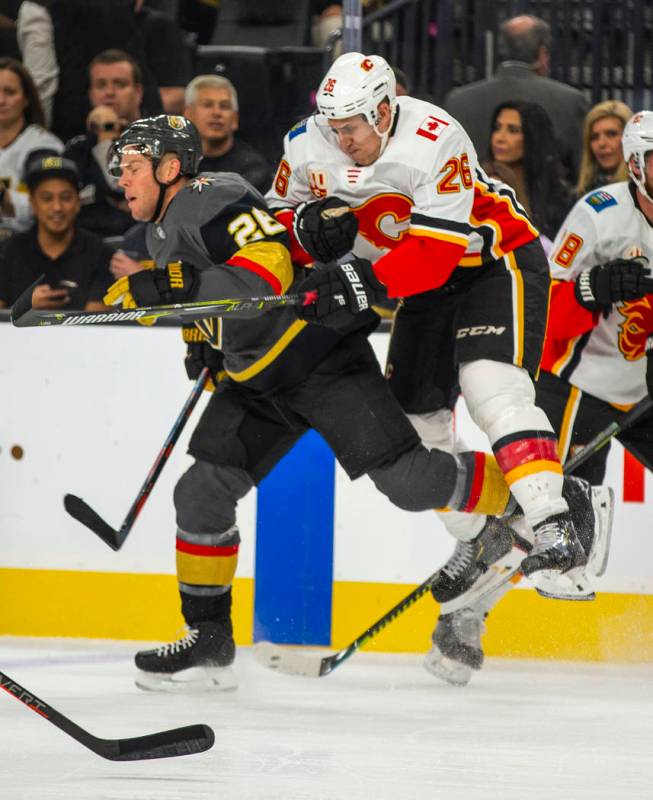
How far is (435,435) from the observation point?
3.58 m

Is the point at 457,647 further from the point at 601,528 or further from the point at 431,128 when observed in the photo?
the point at 431,128

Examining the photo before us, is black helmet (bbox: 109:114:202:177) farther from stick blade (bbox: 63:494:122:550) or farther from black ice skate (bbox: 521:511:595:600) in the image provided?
black ice skate (bbox: 521:511:595:600)

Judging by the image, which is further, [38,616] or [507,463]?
[38,616]

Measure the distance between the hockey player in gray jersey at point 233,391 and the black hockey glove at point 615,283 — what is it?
0.48 metres

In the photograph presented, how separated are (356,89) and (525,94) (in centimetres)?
176

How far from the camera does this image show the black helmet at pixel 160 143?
323 cm

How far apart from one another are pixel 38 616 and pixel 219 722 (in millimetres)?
1260

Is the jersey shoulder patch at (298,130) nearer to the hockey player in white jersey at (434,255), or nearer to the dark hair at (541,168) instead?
the hockey player in white jersey at (434,255)

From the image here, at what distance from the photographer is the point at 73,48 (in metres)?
5.30

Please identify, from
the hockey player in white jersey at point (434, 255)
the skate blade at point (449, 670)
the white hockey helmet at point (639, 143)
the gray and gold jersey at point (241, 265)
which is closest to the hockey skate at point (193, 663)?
the skate blade at point (449, 670)

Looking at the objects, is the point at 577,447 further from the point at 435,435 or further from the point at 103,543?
the point at 103,543

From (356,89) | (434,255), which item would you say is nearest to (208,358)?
(434,255)

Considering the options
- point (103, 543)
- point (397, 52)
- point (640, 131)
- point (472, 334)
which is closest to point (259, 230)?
point (472, 334)

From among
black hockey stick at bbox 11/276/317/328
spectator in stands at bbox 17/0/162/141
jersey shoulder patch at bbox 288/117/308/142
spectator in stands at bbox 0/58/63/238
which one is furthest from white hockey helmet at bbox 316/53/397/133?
spectator in stands at bbox 17/0/162/141
